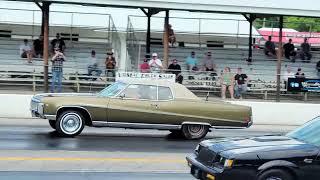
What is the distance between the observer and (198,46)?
108ft

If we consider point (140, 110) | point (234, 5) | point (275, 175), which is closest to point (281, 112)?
point (234, 5)

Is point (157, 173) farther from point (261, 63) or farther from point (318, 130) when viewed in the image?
point (261, 63)

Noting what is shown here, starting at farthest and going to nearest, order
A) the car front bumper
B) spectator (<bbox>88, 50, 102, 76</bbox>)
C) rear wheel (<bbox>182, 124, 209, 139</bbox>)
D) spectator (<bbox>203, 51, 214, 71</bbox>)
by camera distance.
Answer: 1. spectator (<bbox>203, 51, 214, 71</bbox>)
2. spectator (<bbox>88, 50, 102, 76</bbox>)
3. rear wheel (<bbox>182, 124, 209, 139</bbox>)
4. the car front bumper

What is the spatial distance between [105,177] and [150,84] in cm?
595

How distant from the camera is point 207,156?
8758 mm

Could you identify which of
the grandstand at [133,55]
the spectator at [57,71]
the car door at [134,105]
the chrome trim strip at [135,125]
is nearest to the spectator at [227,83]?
the grandstand at [133,55]

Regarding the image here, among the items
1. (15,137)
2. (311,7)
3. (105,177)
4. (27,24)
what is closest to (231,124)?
(15,137)

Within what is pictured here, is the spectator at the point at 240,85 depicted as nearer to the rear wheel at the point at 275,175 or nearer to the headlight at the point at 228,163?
the rear wheel at the point at 275,175

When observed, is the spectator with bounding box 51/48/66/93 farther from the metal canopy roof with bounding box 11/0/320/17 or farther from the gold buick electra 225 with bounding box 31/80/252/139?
the gold buick electra 225 with bounding box 31/80/252/139

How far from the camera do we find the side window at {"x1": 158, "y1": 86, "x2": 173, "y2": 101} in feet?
52.4

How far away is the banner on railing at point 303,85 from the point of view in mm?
23500

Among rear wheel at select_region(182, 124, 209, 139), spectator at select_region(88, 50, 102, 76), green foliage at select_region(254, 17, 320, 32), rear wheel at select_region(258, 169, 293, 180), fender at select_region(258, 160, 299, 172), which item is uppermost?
green foliage at select_region(254, 17, 320, 32)

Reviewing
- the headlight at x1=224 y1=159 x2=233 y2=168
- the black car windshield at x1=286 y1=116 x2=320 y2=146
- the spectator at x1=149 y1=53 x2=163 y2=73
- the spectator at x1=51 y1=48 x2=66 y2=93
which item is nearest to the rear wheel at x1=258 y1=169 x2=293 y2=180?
the headlight at x1=224 y1=159 x2=233 y2=168

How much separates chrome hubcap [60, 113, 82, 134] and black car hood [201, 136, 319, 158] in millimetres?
6696
